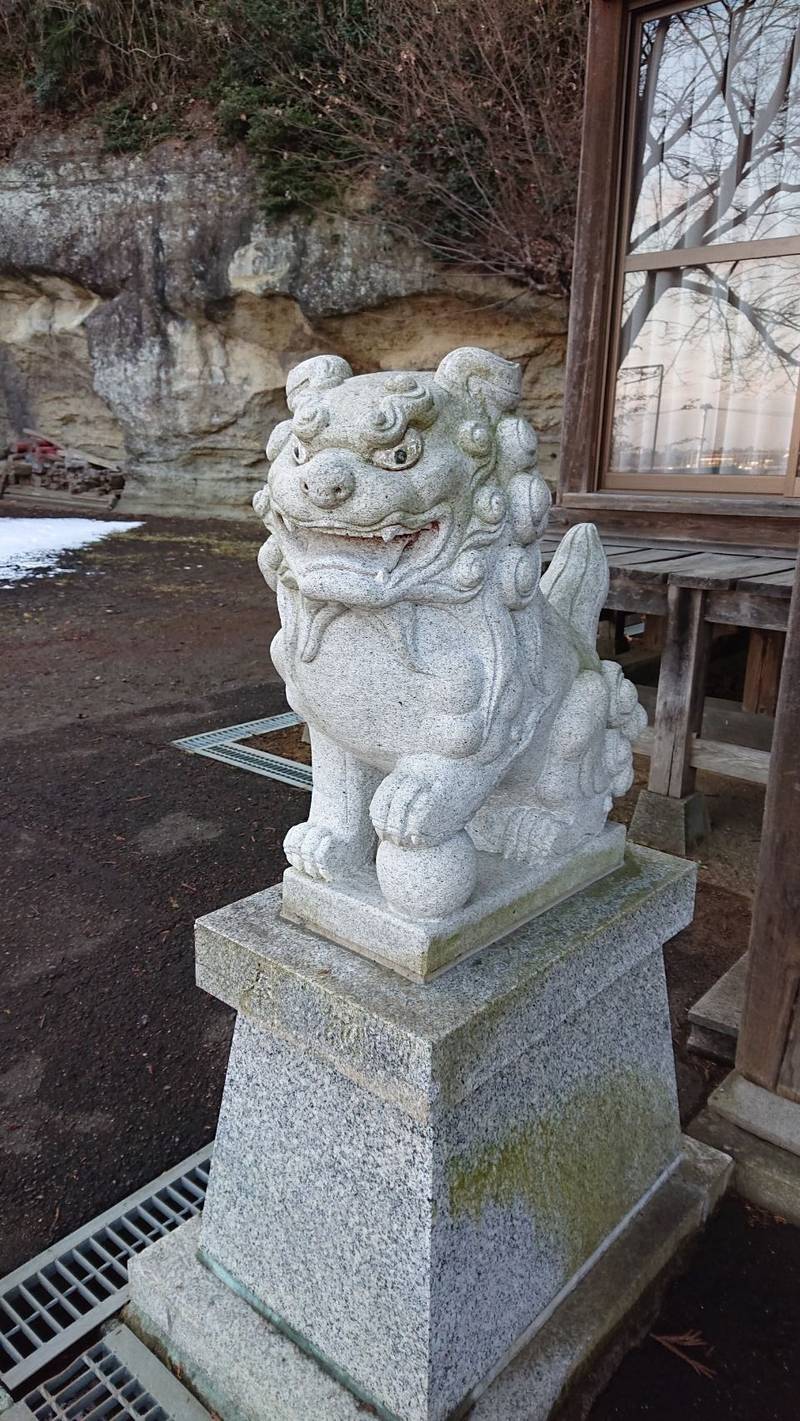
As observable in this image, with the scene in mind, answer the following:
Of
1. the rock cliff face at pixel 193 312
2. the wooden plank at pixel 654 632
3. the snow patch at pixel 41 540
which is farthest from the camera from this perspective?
the rock cliff face at pixel 193 312

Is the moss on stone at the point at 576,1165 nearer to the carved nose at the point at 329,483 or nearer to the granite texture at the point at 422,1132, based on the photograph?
the granite texture at the point at 422,1132

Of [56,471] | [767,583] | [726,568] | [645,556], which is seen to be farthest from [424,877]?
[56,471]

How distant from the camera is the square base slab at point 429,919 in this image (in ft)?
4.55

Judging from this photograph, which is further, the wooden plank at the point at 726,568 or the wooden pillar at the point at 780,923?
the wooden plank at the point at 726,568

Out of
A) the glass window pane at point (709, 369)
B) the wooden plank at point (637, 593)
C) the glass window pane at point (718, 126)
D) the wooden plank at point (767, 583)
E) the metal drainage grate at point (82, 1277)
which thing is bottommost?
the metal drainage grate at point (82, 1277)

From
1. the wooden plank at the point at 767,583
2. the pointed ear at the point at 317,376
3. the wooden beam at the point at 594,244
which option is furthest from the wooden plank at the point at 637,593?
the pointed ear at the point at 317,376

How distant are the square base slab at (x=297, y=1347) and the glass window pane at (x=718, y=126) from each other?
434 centimetres

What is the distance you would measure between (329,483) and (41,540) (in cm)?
1036

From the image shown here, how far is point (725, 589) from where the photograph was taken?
3332 millimetres

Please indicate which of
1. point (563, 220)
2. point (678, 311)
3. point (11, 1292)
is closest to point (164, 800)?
point (11, 1292)

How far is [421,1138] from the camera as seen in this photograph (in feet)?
4.25

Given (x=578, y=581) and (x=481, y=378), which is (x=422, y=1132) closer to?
(x=578, y=581)

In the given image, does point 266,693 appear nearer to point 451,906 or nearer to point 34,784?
point 34,784

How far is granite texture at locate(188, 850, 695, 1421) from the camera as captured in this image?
1320mm
